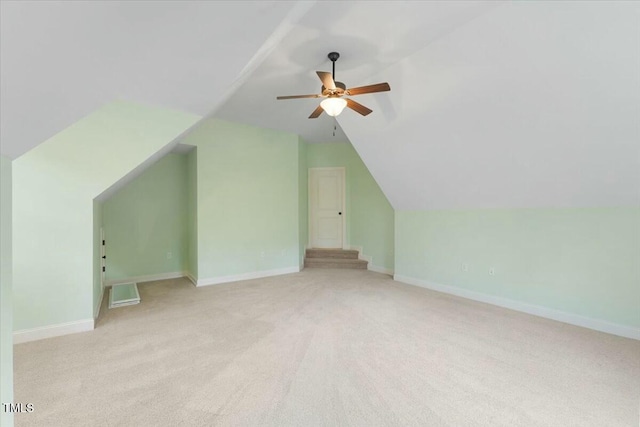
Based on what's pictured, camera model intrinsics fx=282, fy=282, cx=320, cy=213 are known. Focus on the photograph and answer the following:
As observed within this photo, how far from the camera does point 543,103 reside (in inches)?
95.0

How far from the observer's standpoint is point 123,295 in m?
4.00

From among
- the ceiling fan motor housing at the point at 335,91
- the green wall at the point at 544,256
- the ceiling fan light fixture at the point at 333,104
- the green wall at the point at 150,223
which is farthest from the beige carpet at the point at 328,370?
the ceiling fan motor housing at the point at 335,91

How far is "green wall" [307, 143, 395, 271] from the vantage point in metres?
5.57

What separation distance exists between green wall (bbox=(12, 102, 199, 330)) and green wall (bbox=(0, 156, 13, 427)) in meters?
1.87

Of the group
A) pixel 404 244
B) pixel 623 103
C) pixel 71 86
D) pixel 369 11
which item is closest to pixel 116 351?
pixel 71 86

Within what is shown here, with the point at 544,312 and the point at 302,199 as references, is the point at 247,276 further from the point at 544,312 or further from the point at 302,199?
the point at 544,312

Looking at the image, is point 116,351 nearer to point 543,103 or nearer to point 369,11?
point 369,11

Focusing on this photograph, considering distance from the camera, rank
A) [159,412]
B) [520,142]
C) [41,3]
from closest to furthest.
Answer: [41,3]
[159,412]
[520,142]

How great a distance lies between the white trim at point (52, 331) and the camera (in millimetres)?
2535

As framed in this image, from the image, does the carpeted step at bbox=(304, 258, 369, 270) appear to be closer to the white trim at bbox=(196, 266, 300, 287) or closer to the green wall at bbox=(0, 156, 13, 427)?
the white trim at bbox=(196, 266, 300, 287)

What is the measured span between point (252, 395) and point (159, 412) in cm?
54


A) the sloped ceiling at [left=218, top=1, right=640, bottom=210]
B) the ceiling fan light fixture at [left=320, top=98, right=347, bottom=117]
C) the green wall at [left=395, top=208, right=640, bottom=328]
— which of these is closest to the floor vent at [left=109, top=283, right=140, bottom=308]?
the sloped ceiling at [left=218, top=1, right=640, bottom=210]

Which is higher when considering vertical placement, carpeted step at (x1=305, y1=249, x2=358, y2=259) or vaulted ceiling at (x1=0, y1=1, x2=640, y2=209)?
vaulted ceiling at (x1=0, y1=1, x2=640, y2=209)

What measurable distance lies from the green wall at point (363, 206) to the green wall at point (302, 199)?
1.35 feet
